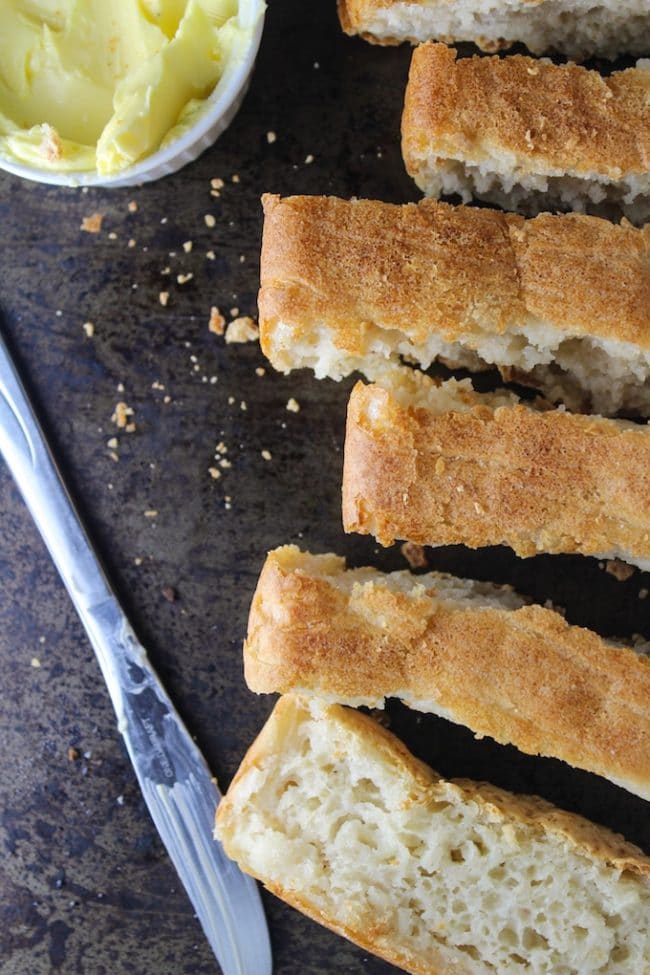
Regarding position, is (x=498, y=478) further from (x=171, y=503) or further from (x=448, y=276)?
(x=171, y=503)

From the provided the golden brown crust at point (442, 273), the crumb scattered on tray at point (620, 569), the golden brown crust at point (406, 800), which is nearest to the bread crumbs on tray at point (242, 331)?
the golden brown crust at point (442, 273)

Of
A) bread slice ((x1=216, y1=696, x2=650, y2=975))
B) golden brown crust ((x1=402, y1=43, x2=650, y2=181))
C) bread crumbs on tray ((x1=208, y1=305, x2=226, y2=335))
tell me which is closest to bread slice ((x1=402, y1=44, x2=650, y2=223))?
golden brown crust ((x1=402, y1=43, x2=650, y2=181))

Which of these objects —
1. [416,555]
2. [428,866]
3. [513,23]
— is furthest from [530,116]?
[428,866]

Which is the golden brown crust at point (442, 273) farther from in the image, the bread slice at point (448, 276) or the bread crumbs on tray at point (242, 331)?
the bread crumbs on tray at point (242, 331)

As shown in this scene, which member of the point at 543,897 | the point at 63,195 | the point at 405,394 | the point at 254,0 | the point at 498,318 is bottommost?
the point at 543,897

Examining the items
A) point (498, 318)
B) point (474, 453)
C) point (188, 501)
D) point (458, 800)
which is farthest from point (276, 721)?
point (498, 318)

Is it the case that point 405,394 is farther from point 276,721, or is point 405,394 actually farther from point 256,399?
point 276,721

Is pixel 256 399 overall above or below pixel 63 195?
below

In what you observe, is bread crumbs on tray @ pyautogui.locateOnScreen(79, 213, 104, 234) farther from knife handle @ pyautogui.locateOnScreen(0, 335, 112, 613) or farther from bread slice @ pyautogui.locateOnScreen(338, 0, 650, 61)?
bread slice @ pyautogui.locateOnScreen(338, 0, 650, 61)
